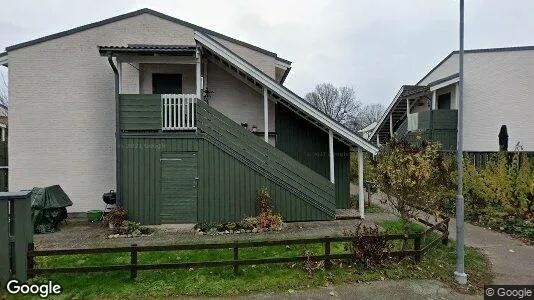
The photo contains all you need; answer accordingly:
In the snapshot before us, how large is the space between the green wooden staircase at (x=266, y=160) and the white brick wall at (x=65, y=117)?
3821mm

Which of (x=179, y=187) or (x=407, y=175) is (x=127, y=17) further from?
(x=407, y=175)

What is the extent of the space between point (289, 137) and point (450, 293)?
7.65 meters

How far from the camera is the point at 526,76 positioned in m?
17.3

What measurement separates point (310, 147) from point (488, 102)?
13100mm

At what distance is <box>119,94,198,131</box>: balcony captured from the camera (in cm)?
951

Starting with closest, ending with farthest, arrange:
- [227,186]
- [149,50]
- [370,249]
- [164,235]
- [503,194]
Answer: [370,249] < [164,235] < [149,50] < [227,186] < [503,194]

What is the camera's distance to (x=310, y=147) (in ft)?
39.3

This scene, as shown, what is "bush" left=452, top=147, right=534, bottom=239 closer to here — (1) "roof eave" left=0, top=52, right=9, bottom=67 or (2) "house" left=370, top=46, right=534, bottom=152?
(2) "house" left=370, top=46, right=534, bottom=152

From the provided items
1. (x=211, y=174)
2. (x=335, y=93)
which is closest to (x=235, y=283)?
(x=211, y=174)

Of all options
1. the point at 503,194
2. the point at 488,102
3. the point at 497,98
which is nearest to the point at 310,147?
the point at 503,194

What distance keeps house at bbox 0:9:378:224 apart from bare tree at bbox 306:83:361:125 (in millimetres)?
57251

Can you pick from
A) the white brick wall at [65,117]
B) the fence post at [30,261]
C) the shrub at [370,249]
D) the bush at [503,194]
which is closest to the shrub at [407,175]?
the shrub at [370,249]

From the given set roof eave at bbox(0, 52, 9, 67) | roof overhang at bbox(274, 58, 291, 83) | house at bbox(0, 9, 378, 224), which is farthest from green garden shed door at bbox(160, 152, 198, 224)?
roof eave at bbox(0, 52, 9, 67)

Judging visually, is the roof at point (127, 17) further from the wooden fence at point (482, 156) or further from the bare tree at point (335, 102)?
the bare tree at point (335, 102)
